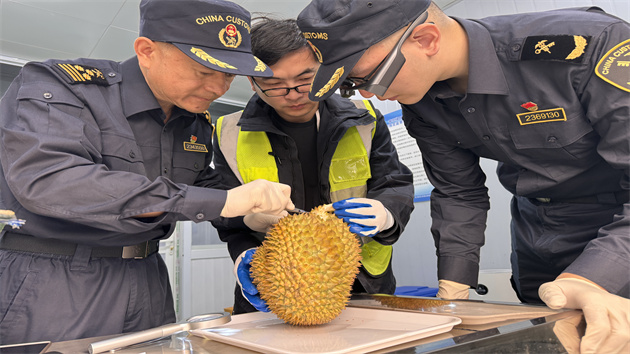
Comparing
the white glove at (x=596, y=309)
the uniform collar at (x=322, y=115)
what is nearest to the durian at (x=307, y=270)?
the white glove at (x=596, y=309)

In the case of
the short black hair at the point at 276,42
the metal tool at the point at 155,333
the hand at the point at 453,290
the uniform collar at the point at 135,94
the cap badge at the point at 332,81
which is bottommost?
the hand at the point at 453,290

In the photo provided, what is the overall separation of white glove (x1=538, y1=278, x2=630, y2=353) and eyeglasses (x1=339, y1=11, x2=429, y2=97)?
0.73m

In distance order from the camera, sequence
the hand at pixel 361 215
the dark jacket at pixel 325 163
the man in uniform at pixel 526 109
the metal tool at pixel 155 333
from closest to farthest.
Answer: the metal tool at pixel 155 333
the man in uniform at pixel 526 109
the hand at pixel 361 215
the dark jacket at pixel 325 163

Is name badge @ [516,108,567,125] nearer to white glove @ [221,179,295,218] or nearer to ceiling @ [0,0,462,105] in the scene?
white glove @ [221,179,295,218]

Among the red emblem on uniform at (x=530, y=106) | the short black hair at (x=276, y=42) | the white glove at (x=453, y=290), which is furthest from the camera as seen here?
the short black hair at (x=276, y=42)

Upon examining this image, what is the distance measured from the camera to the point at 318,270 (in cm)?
106

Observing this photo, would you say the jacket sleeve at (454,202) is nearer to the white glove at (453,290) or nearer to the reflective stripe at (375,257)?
the white glove at (453,290)

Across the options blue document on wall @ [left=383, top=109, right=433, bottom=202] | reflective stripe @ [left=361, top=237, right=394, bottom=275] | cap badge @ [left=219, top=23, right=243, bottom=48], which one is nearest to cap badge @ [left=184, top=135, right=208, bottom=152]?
cap badge @ [left=219, top=23, right=243, bottom=48]

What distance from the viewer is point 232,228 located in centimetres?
197

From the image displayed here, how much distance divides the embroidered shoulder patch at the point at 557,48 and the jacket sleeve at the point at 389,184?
28.7 inches

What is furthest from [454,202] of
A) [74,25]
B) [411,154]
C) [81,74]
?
[74,25]

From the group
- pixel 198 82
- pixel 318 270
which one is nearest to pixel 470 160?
pixel 318 270

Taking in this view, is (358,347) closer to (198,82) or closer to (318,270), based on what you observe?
(318,270)

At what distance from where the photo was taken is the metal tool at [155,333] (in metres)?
0.86
